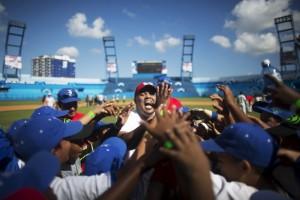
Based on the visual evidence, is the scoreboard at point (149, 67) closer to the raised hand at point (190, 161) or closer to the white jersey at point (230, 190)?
the white jersey at point (230, 190)

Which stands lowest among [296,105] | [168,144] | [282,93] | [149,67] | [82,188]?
[82,188]

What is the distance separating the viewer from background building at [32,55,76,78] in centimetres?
12031

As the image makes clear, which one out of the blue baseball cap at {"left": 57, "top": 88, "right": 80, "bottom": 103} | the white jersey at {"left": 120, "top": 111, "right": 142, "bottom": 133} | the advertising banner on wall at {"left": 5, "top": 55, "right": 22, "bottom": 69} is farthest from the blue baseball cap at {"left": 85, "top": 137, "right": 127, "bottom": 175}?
the advertising banner on wall at {"left": 5, "top": 55, "right": 22, "bottom": 69}

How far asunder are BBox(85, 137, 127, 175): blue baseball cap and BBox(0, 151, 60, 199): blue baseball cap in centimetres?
62

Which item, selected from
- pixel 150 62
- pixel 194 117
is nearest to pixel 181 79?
pixel 150 62

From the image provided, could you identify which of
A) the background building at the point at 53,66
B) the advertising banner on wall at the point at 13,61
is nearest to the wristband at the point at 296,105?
the advertising banner on wall at the point at 13,61

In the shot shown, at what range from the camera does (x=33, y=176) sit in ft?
5.09

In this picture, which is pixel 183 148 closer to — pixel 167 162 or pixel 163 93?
pixel 167 162

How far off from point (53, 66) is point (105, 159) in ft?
421

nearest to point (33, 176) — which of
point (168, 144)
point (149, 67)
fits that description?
point (168, 144)

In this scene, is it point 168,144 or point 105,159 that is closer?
point 168,144

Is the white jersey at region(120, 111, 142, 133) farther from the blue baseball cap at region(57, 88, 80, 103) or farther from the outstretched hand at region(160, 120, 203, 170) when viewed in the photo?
the outstretched hand at region(160, 120, 203, 170)

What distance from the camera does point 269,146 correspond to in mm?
1889

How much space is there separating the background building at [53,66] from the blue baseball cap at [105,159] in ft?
413
